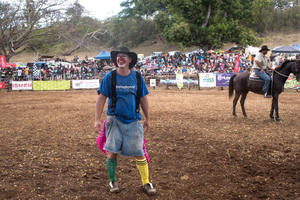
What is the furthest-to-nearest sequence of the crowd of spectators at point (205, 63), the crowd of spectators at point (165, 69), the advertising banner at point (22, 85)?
the crowd of spectators at point (205, 63) → the crowd of spectators at point (165, 69) → the advertising banner at point (22, 85)

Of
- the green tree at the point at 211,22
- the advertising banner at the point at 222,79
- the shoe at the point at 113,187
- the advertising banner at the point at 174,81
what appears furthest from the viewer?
the green tree at the point at 211,22

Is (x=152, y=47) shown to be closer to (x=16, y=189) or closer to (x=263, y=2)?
(x=263, y=2)

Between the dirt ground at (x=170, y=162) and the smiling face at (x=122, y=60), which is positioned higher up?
the smiling face at (x=122, y=60)

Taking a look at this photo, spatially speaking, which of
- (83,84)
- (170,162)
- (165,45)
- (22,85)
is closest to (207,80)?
(83,84)

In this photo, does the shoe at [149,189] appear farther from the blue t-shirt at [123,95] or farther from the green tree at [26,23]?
the green tree at [26,23]

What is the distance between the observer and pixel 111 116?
3.79 meters

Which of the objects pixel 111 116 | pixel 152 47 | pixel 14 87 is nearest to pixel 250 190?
pixel 111 116

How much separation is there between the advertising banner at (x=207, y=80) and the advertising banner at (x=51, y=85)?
11.9 m

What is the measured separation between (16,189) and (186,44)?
33.8 m

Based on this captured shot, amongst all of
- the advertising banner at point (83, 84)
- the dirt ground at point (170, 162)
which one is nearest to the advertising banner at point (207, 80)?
the advertising banner at point (83, 84)

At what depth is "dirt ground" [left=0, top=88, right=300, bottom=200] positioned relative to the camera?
395cm

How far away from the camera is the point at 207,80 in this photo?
22.9 metres

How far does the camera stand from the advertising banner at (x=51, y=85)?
A: 2403 centimetres

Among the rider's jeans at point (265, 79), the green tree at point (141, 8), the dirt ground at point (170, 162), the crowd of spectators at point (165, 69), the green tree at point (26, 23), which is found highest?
the green tree at point (141, 8)
